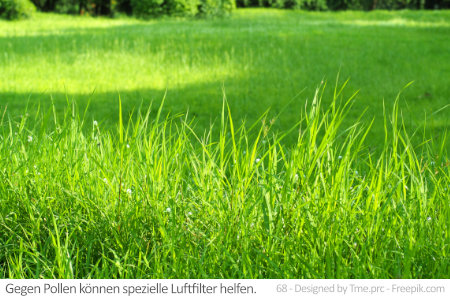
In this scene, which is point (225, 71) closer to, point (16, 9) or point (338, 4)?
point (16, 9)

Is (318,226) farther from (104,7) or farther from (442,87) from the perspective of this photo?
(104,7)

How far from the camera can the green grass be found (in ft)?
20.3

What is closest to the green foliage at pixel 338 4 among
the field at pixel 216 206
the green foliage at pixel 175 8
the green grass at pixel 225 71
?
the green foliage at pixel 175 8

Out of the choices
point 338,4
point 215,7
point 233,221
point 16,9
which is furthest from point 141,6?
point 233,221

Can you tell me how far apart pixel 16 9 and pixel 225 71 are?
42.7 feet

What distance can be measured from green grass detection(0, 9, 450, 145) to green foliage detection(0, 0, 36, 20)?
6.41 m

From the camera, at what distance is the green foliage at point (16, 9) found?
18375mm

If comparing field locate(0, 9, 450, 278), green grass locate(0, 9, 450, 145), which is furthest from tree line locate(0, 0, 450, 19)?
field locate(0, 9, 450, 278)

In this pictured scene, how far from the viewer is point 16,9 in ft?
60.7

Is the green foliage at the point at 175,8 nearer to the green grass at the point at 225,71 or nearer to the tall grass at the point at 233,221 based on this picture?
the green grass at the point at 225,71

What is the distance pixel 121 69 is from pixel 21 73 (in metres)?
1.37

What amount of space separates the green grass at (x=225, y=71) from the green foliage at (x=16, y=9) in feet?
21.0

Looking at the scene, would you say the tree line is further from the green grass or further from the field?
the field

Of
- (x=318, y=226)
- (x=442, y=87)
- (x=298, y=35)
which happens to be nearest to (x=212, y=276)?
(x=318, y=226)
